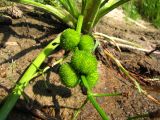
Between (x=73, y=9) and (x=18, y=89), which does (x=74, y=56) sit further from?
(x=73, y=9)

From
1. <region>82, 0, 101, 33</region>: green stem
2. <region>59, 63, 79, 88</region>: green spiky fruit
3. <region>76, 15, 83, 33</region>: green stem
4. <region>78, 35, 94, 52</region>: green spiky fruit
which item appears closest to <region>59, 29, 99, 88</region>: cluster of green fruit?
<region>59, 63, 79, 88</region>: green spiky fruit

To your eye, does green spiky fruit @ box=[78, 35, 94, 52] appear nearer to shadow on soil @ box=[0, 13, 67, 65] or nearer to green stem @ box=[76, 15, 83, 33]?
green stem @ box=[76, 15, 83, 33]

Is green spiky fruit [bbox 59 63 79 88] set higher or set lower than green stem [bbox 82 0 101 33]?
lower

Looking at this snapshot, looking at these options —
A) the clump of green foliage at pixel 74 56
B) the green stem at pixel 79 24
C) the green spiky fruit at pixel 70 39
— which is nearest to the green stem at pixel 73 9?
the clump of green foliage at pixel 74 56

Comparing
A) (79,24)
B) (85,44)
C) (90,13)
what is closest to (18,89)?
(85,44)

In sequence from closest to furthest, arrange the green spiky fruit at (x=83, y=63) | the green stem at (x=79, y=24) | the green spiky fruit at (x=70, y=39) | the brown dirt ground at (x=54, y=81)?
the green spiky fruit at (x=83, y=63) < the green spiky fruit at (x=70, y=39) < the brown dirt ground at (x=54, y=81) < the green stem at (x=79, y=24)

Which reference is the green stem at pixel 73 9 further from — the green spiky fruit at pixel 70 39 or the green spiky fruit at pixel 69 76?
the green spiky fruit at pixel 69 76
